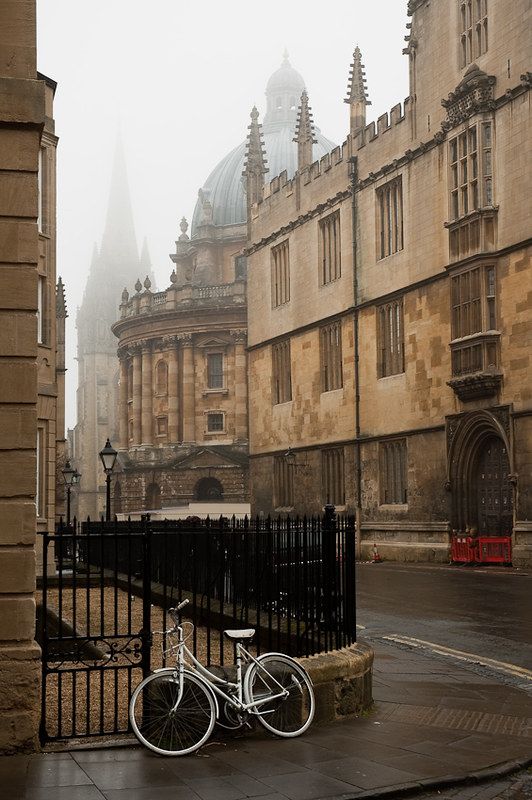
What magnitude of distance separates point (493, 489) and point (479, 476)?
0.69m

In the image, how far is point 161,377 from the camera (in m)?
74.3

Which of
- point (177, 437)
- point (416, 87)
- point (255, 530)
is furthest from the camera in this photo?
point (177, 437)

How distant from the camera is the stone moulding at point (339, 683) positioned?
954 cm

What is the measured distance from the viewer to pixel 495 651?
14.0 metres

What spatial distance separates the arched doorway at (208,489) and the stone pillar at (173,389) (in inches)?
122

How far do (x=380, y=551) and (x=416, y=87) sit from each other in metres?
14.3

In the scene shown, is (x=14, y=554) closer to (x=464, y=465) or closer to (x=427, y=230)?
(x=464, y=465)

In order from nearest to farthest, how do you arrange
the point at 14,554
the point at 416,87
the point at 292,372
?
the point at 14,554 < the point at 416,87 < the point at 292,372

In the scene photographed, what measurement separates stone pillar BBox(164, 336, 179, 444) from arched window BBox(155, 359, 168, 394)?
914 millimetres

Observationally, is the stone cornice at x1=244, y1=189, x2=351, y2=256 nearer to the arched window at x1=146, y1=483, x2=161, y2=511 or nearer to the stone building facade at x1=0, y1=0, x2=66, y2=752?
the arched window at x1=146, y1=483, x2=161, y2=511

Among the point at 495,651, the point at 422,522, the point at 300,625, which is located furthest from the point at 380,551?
the point at 300,625

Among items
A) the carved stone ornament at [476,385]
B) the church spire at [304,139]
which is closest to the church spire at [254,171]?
the church spire at [304,139]

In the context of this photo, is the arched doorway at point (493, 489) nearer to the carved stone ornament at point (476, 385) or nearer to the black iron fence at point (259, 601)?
the carved stone ornament at point (476, 385)

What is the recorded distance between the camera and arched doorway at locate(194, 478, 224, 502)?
70.9 m
